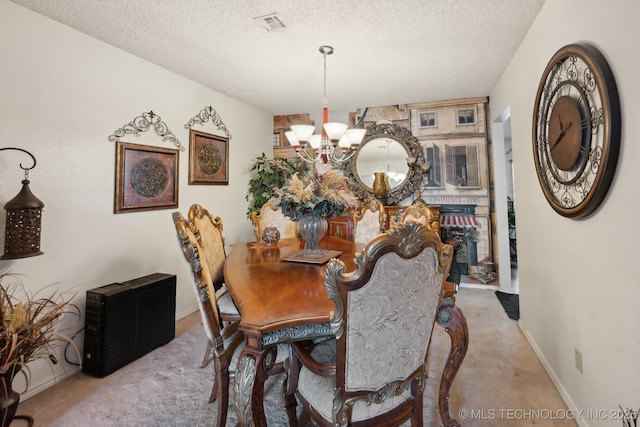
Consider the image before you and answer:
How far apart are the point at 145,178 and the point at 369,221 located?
2.28 metres

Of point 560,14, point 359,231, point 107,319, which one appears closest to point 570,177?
point 560,14

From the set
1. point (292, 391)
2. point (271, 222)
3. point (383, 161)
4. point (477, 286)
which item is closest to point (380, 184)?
point (383, 161)

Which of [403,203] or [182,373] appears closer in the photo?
[182,373]

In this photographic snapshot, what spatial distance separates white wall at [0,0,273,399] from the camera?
6.51 feet

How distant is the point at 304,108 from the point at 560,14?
3325 millimetres

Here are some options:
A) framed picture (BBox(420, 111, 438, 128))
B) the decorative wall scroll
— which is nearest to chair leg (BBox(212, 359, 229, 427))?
the decorative wall scroll

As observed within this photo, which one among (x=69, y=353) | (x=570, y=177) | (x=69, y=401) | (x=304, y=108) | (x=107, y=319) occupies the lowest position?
(x=69, y=401)

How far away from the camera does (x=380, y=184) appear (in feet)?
14.3

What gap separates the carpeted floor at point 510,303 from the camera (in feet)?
10.4

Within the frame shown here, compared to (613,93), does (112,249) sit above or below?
below

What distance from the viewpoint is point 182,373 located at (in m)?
2.19

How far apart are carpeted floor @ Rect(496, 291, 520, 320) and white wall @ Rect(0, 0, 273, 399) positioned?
3613 mm

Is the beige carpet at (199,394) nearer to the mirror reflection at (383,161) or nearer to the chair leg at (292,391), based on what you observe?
the chair leg at (292,391)

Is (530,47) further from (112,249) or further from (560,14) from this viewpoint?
(112,249)
